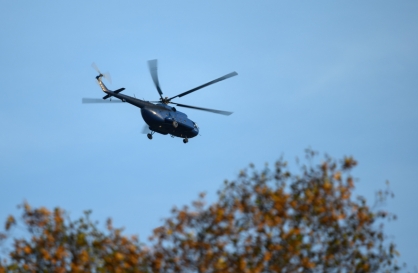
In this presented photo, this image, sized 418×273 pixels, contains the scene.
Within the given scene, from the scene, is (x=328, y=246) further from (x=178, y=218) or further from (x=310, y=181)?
(x=178, y=218)

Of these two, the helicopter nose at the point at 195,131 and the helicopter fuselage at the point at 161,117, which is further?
the helicopter nose at the point at 195,131

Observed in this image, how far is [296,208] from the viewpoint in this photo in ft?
97.9

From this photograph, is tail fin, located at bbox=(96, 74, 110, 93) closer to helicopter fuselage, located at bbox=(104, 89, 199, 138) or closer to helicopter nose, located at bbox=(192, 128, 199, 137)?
helicopter fuselage, located at bbox=(104, 89, 199, 138)

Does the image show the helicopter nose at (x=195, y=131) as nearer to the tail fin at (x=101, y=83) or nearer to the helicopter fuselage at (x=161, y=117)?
the helicopter fuselage at (x=161, y=117)

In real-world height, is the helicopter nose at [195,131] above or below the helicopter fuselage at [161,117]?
above

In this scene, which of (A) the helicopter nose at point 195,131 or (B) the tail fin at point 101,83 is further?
(A) the helicopter nose at point 195,131

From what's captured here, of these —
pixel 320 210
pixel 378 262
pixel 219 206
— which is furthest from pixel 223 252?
pixel 378 262

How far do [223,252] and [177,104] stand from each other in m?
30.0

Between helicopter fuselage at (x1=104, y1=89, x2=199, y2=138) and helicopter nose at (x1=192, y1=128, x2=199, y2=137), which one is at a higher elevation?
helicopter nose at (x1=192, y1=128, x2=199, y2=137)

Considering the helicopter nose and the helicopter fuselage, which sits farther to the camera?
the helicopter nose

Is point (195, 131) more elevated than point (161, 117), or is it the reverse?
point (195, 131)

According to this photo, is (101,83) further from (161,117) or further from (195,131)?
(195,131)

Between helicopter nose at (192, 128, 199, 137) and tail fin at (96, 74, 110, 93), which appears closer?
tail fin at (96, 74, 110, 93)

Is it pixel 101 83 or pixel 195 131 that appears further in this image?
pixel 195 131
